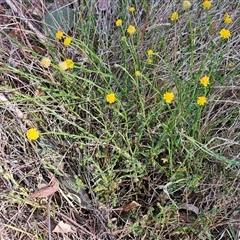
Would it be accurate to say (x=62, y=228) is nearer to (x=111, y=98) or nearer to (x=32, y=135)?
(x=32, y=135)

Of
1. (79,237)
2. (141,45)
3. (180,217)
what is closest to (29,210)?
(79,237)

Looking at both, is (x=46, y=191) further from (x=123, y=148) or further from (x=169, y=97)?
(x=169, y=97)

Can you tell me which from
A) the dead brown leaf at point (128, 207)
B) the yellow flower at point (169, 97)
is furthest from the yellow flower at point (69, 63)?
the dead brown leaf at point (128, 207)

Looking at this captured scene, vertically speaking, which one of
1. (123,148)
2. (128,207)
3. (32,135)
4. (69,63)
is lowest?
(128,207)

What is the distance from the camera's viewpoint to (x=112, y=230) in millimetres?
1093

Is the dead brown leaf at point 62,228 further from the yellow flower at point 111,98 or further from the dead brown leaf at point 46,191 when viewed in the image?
the yellow flower at point 111,98

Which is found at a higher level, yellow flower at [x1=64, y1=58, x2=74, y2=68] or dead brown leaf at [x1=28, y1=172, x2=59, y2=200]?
yellow flower at [x1=64, y1=58, x2=74, y2=68]

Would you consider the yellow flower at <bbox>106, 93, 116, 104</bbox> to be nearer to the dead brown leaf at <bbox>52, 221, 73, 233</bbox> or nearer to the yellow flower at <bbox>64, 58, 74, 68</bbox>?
the yellow flower at <bbox>64, 58, 74, 68</bbox>

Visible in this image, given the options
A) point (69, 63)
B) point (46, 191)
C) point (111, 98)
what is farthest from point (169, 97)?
point (46, 191)

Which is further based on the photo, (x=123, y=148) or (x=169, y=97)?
(x=123, y=148)

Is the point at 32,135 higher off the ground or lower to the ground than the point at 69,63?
lower

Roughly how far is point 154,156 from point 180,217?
6.6 inches

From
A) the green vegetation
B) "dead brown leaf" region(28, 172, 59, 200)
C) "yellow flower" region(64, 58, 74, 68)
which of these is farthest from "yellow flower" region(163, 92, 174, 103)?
"dead brown leaf" region(28, 172, 59, 200)

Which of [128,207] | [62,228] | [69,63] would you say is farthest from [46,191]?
[69,63]
